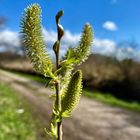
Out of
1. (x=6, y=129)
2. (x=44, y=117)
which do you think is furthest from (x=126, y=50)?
(x=6, y=129)

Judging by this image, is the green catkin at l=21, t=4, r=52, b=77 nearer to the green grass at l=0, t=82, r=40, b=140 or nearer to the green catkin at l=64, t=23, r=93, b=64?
the green catkin at l=64, t=23, r=93, b=64

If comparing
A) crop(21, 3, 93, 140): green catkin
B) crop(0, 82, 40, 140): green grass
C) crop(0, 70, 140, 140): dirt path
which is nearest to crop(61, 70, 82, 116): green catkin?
crop(21, 3, 93, 140): green catkin

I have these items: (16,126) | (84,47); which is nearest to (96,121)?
(16,126)

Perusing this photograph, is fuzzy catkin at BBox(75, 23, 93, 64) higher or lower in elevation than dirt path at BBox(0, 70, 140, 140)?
higher

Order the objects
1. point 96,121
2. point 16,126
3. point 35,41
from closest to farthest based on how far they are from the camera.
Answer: point 35,41 < point 16,126 < point 96,121

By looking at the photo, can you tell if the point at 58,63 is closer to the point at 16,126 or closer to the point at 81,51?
the point at 81,51

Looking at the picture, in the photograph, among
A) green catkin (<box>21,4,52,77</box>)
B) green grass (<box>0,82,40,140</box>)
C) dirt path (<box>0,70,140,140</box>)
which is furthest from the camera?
dirt path (<box>0,70,140,140</box>)

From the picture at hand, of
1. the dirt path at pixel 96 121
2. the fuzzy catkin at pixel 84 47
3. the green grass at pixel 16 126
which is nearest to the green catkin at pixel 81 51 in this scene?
the fuzzy catkin at pixel 84 47
